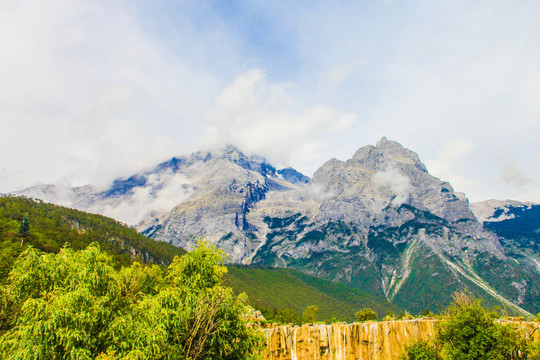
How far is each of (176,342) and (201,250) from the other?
706cm

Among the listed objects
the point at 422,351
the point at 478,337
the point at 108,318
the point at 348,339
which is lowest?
the point at 348,339

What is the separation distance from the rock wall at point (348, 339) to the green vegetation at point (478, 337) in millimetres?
8256

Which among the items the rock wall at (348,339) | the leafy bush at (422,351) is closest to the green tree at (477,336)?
the leafy bush at (422,351)

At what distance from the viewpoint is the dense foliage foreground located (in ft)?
49.4

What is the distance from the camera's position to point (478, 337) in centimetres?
3197

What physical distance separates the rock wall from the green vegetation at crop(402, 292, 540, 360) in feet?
27.1

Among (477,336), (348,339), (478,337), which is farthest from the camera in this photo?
(348,339)

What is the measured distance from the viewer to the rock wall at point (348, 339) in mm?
45594

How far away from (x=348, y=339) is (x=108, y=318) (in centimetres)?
4303

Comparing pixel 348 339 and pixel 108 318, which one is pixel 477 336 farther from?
pixel 108 318

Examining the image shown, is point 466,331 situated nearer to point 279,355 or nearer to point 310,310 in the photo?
point 279,355

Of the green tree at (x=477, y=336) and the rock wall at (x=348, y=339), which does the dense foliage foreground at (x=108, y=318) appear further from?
the rock wall at (x=348, y=339)

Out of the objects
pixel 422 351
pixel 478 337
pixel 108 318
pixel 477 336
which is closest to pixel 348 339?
pixel 422 351

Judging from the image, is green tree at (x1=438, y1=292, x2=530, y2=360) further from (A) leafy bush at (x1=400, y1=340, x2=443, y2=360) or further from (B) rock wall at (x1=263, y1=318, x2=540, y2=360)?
(B) rock wall at (x1=263, y1=318, x2=540, y2=360)
